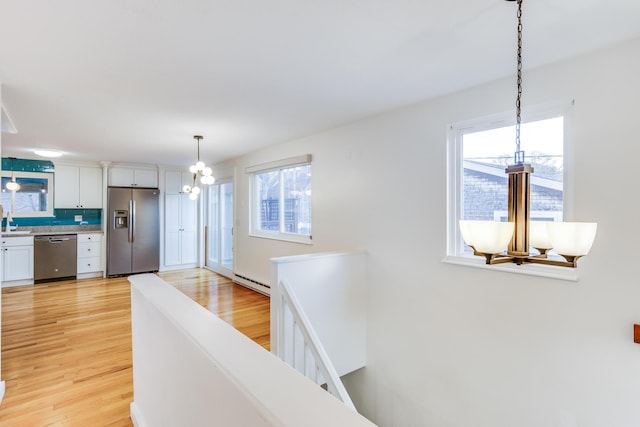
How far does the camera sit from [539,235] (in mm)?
1319

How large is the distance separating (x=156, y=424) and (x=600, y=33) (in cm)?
327

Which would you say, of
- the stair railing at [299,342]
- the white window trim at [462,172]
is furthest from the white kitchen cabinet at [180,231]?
the white window trim at [462,172]

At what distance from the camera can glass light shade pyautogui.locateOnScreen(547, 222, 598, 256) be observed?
1125 mm

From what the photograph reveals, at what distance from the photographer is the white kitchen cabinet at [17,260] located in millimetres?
5477

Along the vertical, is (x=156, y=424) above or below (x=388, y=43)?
below

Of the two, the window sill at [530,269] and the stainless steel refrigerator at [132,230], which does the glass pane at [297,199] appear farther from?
the stainless steel refrigerator at [132,230]

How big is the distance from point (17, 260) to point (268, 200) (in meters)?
4.59

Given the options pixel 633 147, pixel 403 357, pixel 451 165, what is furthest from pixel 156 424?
pixel 633 147

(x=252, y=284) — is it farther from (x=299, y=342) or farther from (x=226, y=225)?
(x=299, y=342)

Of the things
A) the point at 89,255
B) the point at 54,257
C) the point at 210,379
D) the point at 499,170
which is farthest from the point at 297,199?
the point at 54,257

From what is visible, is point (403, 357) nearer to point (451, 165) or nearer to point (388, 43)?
point (451, 165)

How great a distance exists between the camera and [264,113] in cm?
325

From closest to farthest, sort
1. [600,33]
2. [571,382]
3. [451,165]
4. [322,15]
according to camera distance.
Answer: [322,15] → [600,33] → [571,382] → [451,165]

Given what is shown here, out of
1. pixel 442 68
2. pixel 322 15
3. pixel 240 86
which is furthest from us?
pixel 240 86
